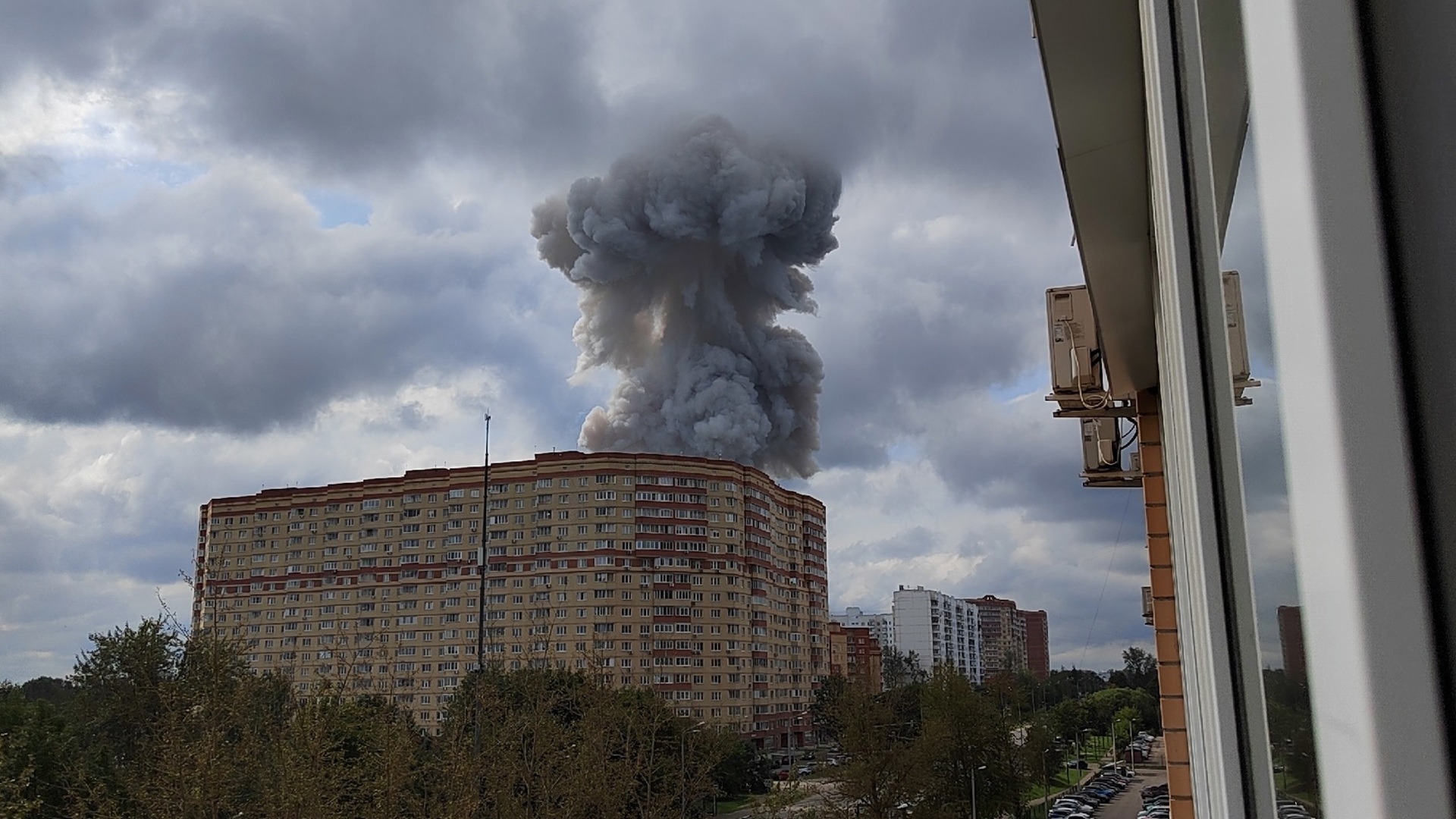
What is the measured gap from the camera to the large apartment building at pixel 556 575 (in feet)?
86.7

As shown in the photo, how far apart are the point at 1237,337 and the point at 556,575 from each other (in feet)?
89.4

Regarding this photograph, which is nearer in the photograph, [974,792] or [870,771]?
[870,771]

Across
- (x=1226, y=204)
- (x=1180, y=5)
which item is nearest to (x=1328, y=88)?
(x=1226, y=204)

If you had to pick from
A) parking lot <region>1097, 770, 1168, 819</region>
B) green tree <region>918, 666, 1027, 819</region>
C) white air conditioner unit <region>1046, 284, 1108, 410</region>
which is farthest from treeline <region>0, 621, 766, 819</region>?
parking lot <region>1097, 770, 1168, 819</region>

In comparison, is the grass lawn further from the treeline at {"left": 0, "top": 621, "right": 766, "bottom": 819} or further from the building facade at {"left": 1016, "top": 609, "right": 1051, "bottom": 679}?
the building facade at {"left": 1016, "top": 609, "right": 1051, "bottom": 679}

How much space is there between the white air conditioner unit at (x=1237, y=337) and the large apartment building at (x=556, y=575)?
25434mm

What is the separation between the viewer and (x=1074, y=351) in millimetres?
2500

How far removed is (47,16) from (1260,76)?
48.2 meters

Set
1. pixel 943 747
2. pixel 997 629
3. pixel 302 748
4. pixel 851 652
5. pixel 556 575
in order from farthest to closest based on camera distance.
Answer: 1. pixel 997 629
2. pixel 851 652
3. pixel 556 575
4. pixel 943 747
5. pixel 302 748

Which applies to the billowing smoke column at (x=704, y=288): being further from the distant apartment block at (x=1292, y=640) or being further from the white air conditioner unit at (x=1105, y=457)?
the distant apartment block at (x=1292, y=640)

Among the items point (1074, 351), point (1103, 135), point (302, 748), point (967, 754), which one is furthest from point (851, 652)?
point (1103, 135)

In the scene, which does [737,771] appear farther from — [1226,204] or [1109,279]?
[1226,204]

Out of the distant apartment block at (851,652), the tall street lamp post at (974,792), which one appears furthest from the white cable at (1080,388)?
the distant apartment block at (851,652)

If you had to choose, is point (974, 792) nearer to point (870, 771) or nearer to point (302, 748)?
point (870, 771)
